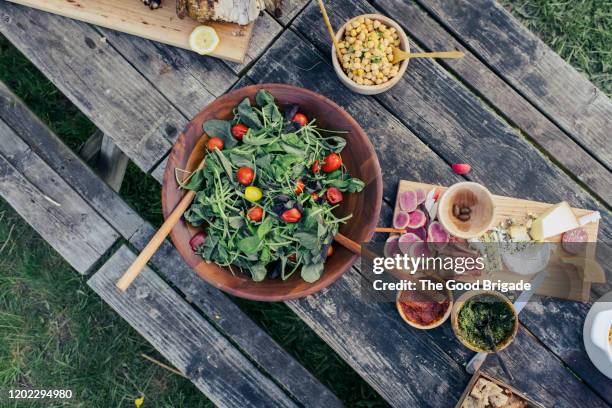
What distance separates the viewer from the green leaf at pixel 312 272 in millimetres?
1868

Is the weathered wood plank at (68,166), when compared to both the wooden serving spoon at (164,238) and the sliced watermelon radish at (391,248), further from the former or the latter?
the sliced watermelon radish at (391,248)

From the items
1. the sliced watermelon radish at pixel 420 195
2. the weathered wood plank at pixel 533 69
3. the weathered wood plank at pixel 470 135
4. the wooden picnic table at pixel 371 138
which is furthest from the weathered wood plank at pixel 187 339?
the weathered wood plank at pixel 533 69

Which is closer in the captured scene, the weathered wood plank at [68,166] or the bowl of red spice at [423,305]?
the bowl of red spice at [423,305]

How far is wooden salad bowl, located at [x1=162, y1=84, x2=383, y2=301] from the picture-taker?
1.85 m

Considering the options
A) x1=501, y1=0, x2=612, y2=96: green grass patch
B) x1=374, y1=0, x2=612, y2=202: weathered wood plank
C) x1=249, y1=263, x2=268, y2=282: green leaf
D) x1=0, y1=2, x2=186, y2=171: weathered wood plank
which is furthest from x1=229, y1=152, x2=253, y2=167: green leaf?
x1=501, y1=0, x2=612, y2=96: green grass patch

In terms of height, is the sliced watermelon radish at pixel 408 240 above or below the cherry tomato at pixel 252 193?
below

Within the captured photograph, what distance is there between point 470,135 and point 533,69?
42cm

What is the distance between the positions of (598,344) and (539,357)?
0.24 meters

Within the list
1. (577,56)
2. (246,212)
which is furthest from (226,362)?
(577,56)

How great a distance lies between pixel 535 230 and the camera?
7.19 ft

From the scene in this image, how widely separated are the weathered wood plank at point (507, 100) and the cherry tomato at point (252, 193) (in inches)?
42.2

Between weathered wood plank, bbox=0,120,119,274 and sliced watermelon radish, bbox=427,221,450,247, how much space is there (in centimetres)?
136

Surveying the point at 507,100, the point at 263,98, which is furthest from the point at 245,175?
the point at 507,100

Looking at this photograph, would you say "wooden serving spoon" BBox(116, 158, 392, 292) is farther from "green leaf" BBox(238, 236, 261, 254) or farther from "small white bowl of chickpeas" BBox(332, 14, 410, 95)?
"small white bowl of chickpeas" BBox(332, 14, 410, 95)
